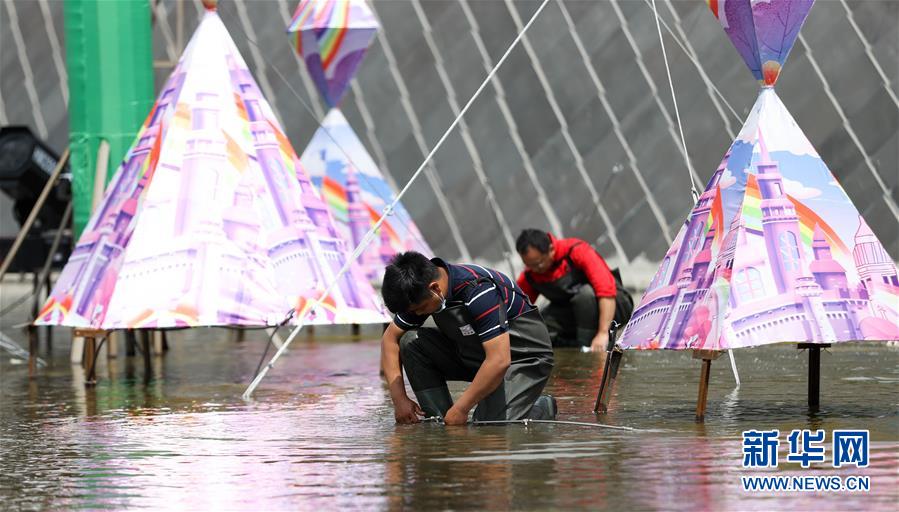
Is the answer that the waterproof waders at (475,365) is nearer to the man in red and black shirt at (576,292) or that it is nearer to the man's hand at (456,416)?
the man's hand at (456,416)

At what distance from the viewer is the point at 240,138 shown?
10422 mm

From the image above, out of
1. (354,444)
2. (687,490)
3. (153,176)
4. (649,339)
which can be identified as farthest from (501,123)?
(687,490)

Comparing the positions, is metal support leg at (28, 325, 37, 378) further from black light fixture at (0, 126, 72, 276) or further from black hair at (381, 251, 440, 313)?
black hair at (381, 251, 440, 313)

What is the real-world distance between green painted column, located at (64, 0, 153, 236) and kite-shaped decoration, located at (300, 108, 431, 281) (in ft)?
5.92

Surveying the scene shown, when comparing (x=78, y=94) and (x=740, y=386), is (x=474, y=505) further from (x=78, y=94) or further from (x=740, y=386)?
(x=78, y=94)

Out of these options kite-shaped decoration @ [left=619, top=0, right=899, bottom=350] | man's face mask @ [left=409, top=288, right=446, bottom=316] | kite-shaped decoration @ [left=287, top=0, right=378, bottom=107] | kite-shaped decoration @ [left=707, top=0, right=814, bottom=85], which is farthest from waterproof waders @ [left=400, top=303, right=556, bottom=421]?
kite-shaped decoration @ [left=287, top=0, right=378, bottom=107]

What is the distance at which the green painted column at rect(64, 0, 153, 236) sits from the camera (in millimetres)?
11969

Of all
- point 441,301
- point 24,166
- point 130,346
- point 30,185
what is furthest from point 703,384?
point 30,185

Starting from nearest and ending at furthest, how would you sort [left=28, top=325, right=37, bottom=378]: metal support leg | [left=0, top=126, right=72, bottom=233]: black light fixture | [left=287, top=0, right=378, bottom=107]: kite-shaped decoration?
[left=28, top=325, right=37, bottom=378]: metal support leg
[left=287, top=0, right=378, bottom=107]: kite-shaped decoration
[left=0, top=126, right=72, bottom=233]: black light fixture

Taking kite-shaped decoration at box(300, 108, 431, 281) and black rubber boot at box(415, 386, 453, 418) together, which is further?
kite-shaped decoration at box(300, 108, 431, 281)

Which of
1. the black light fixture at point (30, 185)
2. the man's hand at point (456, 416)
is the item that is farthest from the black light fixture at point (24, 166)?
the man's hand at point (456, 416)

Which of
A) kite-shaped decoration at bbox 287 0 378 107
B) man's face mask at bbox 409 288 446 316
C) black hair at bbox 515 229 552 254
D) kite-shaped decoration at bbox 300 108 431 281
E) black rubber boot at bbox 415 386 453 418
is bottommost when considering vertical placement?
black rubber boot at bbox 415 386 453 418

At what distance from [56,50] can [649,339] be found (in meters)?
13.0

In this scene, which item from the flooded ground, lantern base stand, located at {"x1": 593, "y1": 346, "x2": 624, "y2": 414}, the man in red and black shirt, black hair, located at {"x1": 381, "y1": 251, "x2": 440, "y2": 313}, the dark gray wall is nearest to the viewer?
the flooded ground
